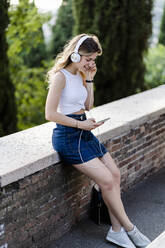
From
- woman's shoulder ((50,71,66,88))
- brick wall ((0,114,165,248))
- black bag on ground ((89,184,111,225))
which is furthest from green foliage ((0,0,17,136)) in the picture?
woman's shoulder ((50,71,66,88))

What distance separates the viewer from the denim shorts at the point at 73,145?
297 cm

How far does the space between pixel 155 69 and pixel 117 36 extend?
3996 mm

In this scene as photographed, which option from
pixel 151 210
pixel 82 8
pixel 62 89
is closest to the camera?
pixel 62 89

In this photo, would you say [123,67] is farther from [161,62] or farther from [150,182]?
[161,62]

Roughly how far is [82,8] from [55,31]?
15.0 feet

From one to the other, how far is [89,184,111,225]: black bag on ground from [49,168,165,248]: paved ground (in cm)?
6

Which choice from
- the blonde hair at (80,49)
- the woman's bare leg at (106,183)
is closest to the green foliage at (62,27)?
the blonde hair at (80,49)

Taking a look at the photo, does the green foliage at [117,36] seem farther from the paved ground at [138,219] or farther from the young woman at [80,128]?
the young woman at [80,128]

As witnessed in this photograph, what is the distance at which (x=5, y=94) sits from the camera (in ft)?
17.2

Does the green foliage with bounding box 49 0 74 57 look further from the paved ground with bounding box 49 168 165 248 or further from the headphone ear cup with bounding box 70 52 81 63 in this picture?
the headphone ear cup with bounding box 70 52 81 63

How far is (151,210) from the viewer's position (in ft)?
12.5

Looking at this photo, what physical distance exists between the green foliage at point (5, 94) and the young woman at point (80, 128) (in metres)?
2.25

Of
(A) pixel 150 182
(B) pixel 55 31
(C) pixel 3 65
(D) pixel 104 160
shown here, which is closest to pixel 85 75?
(D) pixel 104 160

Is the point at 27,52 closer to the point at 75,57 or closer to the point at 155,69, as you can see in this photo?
the point at 75,57
